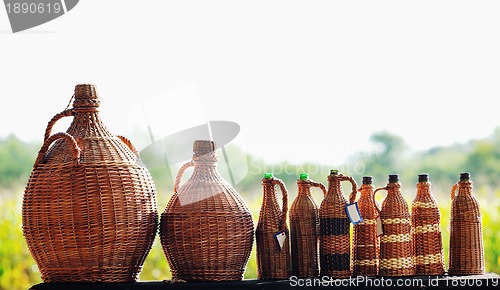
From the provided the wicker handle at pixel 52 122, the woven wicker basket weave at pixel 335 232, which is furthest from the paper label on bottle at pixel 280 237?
the wicker handle at pixel 52 122

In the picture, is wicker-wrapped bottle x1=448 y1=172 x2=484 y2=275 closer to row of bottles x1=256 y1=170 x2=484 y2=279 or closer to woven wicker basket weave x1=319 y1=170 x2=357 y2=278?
row of bottles x1=256 y1=170 x2=484 y2=279

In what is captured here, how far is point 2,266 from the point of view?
3592mm

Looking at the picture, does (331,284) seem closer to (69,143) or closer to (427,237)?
(427,237)

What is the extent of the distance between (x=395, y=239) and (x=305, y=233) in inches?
11.0

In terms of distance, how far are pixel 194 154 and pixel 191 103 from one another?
0.38 m

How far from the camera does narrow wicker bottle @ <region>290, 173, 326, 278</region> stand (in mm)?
2359

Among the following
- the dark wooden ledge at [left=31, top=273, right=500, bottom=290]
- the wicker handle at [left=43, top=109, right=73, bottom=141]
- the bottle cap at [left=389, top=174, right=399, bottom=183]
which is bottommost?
the dark wooden ledge at [left=31, top=273, right=500, bottom=290]

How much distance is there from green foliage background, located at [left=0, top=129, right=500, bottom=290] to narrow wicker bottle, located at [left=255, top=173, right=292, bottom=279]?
288mm

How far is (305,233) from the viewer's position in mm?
2357

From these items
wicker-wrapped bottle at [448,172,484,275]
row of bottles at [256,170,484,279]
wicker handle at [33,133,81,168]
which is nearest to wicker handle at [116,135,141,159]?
wicker handle at [33,133,81,168]

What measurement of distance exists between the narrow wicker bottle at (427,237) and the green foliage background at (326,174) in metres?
0.28

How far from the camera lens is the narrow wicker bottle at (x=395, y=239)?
7.66 ft

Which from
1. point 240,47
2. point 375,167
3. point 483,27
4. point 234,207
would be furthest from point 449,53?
point 234,207

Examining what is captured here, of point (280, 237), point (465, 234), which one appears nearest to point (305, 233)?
point (280, 237)
